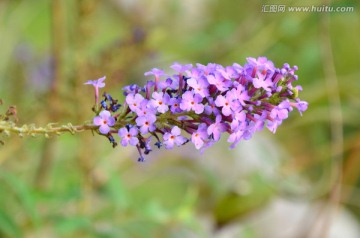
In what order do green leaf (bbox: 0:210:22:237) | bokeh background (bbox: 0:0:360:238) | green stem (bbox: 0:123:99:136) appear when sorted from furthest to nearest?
bokeh background (bbox: 0:0:360:238)
green leaf (bbox: 0:210:22:237)
green stem (bbox: 0:123:99:136)

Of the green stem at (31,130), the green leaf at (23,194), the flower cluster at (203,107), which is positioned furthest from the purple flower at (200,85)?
the green leaf at (23,194)

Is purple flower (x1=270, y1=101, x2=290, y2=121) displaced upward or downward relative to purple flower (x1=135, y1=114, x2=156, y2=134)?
upward

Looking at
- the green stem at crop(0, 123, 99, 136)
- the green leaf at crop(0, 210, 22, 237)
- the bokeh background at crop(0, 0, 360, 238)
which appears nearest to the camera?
the green stem at crop(0, 123, 99, 136)

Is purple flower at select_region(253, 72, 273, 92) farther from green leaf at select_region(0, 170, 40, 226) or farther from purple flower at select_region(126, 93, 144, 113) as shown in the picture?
green leaf at select_region(0, 170, 40, 226)

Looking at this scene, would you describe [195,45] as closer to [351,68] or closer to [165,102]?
[351,68]

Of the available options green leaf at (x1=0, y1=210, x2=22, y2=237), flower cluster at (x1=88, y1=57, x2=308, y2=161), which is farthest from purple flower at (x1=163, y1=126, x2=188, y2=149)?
green leaf at (x1=0, y1=210, x2=22, y2=237)

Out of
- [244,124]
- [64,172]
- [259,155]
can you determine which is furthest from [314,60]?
[244,124]

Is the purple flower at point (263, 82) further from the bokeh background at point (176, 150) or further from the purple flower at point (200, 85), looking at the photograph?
the bokeh background at point (176, 150)
